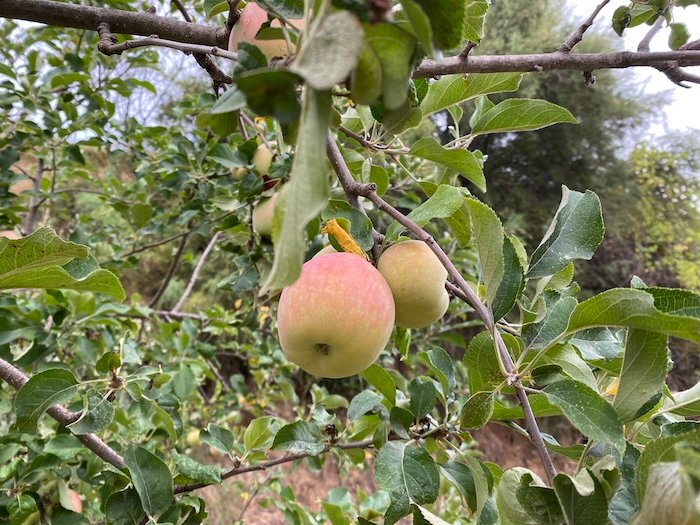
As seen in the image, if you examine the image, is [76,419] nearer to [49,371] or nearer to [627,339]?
[49,371]

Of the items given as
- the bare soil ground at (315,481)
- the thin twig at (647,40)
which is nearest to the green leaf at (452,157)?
the thin twig at (647,40)

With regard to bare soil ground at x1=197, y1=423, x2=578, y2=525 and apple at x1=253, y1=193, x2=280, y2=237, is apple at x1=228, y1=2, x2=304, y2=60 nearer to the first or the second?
apple at x1=253, y1=193, x2=280, y2=237

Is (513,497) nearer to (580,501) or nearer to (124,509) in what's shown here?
(580,501)

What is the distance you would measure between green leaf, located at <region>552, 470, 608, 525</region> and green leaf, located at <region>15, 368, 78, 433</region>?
21.5 inches

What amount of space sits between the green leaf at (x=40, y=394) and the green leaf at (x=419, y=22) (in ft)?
1.85

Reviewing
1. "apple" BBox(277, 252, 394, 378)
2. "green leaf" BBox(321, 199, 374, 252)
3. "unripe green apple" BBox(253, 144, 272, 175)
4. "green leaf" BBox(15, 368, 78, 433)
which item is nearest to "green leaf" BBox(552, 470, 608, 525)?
"apple" BBox(277, 252, 394, 378)

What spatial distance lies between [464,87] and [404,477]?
491 mm

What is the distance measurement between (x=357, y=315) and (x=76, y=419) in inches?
15.8

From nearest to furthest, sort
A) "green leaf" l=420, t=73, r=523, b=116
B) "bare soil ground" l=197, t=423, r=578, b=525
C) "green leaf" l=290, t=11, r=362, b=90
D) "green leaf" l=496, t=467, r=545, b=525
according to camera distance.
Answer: "green leaf" l=290, t=11, r=362, b=90
"green leaf" l=496, t=467, r=545, b=525
"green leaf" l=420, t=73, r=523, b=116
"bare soil ground" l=197, t=423, r=578, b=525

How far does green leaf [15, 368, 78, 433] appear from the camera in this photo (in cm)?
56

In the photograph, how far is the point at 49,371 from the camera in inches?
22.8

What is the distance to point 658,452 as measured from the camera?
33 centimetres

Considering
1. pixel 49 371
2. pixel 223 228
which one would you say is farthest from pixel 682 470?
pixel 223 228

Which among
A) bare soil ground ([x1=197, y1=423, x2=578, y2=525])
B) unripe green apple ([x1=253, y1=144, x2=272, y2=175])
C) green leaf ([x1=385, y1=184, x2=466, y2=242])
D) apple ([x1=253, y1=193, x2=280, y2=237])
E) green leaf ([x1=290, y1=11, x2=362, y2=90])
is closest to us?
green leaf ([x1=290, y1=11, x2=362, y2=90])
